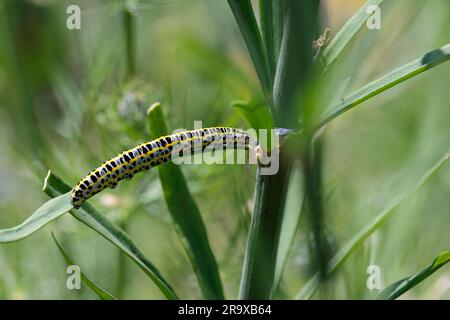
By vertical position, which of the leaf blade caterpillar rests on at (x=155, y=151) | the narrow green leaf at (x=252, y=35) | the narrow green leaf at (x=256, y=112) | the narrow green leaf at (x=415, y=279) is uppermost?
the narrow green leaf at (x=252, y=35)

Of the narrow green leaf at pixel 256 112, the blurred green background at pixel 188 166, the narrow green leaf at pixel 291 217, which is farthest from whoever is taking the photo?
the blurred green background at pixel 188 166

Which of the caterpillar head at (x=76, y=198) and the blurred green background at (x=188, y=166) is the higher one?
the blurred green background at (x=188, y=166)

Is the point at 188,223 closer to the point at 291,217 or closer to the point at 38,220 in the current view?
the point at 291,217

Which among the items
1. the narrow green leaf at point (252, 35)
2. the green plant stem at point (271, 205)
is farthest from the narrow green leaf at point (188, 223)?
the narrow green leaf at point (252, 35)

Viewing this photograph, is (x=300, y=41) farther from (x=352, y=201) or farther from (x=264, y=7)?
(x=352, y=201)

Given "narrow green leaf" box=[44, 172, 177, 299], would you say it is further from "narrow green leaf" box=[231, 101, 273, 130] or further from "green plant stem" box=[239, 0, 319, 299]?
"narrow green leaf" box=[231, 101, 273, 130]

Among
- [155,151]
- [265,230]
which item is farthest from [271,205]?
[155,151]

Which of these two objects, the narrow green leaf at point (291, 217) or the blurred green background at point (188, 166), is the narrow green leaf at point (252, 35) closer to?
the narrow green leaf at point (291, 217)
